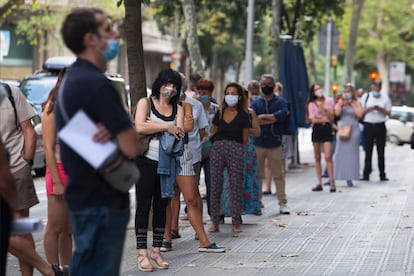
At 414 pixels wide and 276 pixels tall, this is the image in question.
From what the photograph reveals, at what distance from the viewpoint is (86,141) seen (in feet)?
19.1

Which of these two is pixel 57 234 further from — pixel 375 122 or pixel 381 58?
pixel 381 58

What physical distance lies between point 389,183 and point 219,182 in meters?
8.98

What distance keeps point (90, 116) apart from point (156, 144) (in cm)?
475

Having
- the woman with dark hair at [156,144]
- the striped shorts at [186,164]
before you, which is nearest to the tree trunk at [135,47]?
the striped shorts at [186,164]

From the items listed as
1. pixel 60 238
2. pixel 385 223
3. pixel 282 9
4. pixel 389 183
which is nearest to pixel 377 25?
pixel 282 9

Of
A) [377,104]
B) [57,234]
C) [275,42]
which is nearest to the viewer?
[57,234]

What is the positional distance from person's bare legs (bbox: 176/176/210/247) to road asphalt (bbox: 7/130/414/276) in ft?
0.73

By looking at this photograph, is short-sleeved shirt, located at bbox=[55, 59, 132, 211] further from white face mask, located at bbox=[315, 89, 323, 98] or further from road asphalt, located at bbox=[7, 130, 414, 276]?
white face mask, located at bbox=[315, 89, 323, 98]

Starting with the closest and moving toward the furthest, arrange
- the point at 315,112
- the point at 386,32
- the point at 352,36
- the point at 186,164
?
the point at 186,164
the point at 315,112
the point at 352,36
the point at 386,32

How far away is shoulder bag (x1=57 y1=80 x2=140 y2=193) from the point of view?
5843 mm

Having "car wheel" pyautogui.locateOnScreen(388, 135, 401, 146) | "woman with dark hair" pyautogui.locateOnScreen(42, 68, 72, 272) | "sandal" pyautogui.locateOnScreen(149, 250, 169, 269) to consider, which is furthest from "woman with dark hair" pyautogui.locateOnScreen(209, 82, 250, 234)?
"car wheel" pyautogui.locateOnScreen(388, 135, 401, 146)

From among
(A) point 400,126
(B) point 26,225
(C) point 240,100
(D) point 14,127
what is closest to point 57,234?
(D) point 14,127

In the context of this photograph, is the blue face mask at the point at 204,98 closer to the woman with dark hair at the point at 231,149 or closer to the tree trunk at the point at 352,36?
the woman with dark hair at the point at 231,149

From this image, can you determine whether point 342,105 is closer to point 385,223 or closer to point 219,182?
point 385,223
